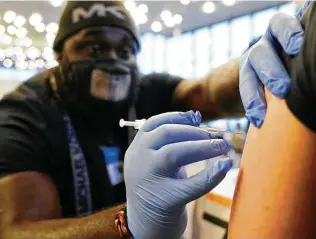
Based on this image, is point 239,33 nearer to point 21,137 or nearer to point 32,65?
point 32,65

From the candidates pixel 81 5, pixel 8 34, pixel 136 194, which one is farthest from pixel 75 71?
pixel 8 34

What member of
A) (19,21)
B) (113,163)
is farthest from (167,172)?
(19,21)

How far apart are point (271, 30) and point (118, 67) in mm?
898

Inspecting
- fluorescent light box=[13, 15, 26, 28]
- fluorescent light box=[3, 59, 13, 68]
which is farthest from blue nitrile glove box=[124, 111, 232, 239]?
fluorescent light box=[3, 59, 13, 68]

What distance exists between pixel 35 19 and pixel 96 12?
4.31 metres

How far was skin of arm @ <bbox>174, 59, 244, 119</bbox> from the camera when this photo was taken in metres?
1.45

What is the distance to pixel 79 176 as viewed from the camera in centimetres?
141

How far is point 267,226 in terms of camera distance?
1.81ft

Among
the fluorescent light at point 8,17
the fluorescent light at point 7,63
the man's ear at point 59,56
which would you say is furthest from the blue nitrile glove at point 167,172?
the fluorescent light at point 7,63

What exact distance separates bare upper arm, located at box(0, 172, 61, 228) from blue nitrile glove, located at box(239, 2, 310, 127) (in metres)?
0.80

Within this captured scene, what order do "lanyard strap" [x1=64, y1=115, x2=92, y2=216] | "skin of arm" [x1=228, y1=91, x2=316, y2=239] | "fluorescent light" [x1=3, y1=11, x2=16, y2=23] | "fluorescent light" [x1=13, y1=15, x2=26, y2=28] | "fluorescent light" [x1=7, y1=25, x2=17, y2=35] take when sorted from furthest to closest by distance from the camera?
"fluorescent light" [x1=7, y1=25, x2=17, y2=35]
"fluorescent light" [x1=13, y1=15, x2=26, y2=28]
"fluorescent light" [x1=3, y1=11, x2=16, y2=23]
"lanyard strap" [x1=64, y1=115, x2=92, y2=216]
"skin of arm" [x1=228, y1=91, x2=316, y2=239]

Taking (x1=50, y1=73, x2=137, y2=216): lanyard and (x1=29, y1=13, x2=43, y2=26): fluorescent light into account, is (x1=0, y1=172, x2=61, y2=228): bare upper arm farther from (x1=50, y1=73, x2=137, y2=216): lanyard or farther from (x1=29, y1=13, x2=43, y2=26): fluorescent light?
(x1=29, y1=13, x2=43, y2=26): fluorescent light

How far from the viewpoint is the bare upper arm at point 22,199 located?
4.00 ft

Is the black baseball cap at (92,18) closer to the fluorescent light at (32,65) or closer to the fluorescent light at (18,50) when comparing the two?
the fluorescent light at (18,50)
